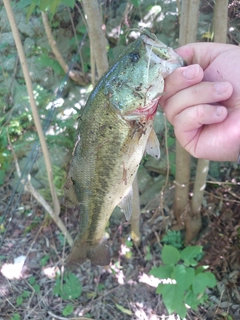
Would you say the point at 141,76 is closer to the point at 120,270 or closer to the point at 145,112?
the point at 145,112

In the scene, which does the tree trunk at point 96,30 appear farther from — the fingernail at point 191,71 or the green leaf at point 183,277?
the green leaf at point 183,277

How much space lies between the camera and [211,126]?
1.52 meters

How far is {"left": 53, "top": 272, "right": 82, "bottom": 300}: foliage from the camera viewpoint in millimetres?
3270

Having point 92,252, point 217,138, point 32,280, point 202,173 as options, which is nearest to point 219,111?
point 217,138

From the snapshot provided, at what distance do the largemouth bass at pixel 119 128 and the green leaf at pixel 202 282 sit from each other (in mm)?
1095

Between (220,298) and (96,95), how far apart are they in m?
2.31

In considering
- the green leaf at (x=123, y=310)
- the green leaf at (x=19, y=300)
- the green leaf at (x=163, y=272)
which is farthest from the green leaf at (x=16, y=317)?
the green leaf at (x=163, y=272)

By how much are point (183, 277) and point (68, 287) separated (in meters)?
1.27

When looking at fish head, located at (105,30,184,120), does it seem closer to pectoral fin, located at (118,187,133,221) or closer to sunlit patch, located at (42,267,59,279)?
pectoral fin, located at (118,187,133,221)

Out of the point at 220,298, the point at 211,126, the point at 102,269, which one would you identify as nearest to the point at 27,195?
the point at 102,269

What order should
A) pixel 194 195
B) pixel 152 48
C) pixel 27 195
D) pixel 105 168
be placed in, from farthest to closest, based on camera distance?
pixel 27 195, pixel 194 195, pixel 105 168, pixel 152 48

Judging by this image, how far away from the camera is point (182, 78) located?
133 cm

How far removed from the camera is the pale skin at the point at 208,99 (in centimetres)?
135

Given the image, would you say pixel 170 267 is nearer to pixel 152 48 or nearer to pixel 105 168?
pixel 105 168
